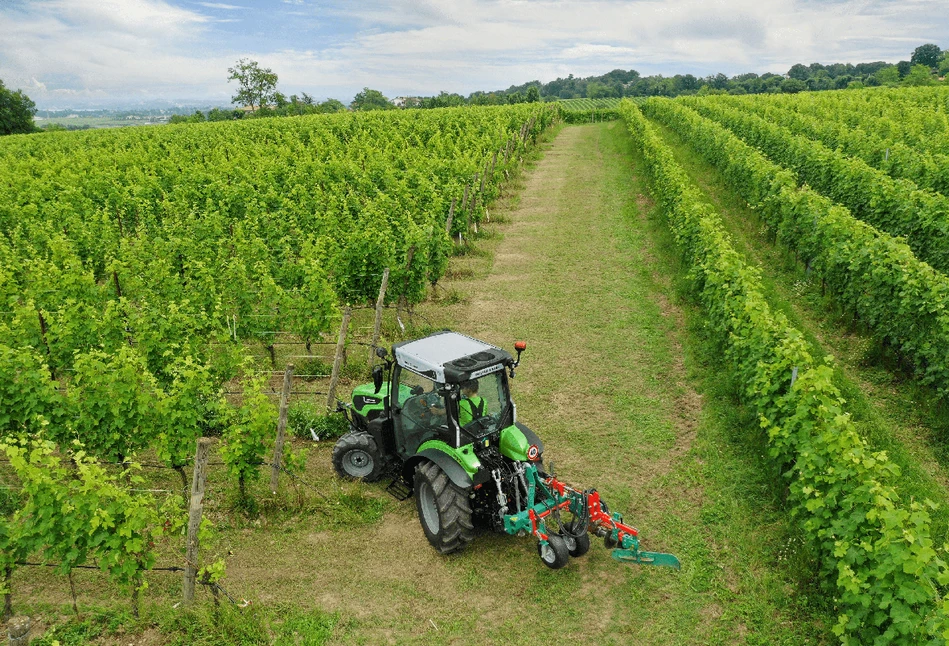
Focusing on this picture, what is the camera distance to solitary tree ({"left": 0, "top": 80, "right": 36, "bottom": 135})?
6331 centimetres

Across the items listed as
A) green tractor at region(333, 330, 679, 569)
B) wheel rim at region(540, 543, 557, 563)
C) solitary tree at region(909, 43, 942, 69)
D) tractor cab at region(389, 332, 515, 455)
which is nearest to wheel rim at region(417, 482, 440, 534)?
green tractor at region(333, 330, 679, 569)

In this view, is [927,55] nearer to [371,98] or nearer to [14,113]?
[371,98]

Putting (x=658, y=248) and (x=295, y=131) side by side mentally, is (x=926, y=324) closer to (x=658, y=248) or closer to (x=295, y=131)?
(x=658, y=248)

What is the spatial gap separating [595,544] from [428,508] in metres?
1.91

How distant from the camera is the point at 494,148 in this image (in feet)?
93.4

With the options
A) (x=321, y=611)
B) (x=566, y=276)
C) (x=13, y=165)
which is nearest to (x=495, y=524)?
(x=321, y=611)

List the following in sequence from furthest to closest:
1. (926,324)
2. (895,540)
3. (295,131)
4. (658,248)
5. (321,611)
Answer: (295,131) < (658,248) < (926,324) < (321,611) < (895,540)

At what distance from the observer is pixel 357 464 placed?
823 centimetres

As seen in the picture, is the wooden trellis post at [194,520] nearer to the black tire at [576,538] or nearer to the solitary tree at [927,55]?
the black tire at [576,538]

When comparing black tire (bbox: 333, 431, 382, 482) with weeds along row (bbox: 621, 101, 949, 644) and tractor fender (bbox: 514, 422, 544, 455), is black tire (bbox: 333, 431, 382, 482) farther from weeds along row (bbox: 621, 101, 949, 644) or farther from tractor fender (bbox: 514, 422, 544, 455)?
weeds along row (bbox: 621, 101, 949, 644)

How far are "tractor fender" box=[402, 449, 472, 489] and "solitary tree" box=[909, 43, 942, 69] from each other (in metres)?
124

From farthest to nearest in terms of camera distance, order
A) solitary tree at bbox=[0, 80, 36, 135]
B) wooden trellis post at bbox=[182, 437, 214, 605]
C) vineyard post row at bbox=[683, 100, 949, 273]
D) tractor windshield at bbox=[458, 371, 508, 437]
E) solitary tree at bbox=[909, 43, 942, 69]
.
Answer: solitary tree at bbox=[909, 43, 942, 69], solitary tree at bbox=[0, 80, 36, 135], vineyard post row at bbox=[683, 100, 949, 273], tractor windshield at bbox=[458, 371, 508, 437], wooden trellis post at bbox=[182, 437, 214, 605]

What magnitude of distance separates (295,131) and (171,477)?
121 ft

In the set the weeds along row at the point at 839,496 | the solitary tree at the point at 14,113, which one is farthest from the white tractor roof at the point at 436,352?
the solitary tree at the point at 14,113
